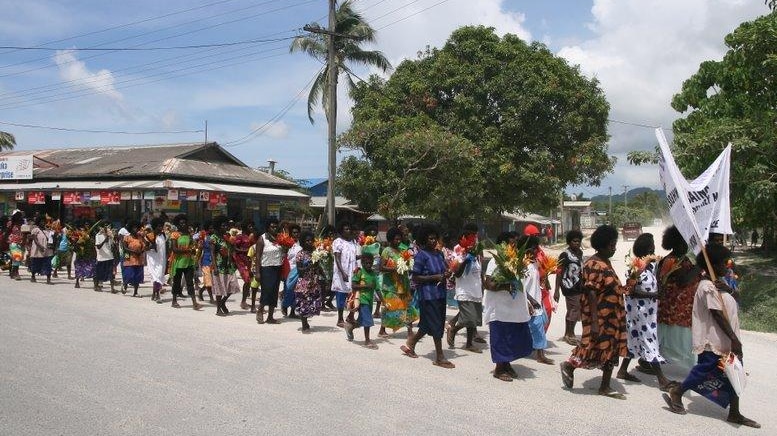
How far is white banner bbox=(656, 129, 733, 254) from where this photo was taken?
554cm

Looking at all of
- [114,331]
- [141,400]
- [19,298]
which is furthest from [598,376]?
[19,298]

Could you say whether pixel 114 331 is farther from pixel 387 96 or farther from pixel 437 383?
pixel 387 96

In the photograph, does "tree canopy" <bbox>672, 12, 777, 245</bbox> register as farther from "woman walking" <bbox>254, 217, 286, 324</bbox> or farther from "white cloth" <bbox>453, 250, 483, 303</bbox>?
"woman walking" <bbox>254, 217, 286, 324</bbox>

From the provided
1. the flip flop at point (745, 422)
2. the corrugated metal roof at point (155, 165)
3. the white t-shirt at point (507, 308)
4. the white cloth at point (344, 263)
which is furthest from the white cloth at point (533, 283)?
A: the corrugated metal roof at point (155, 165)

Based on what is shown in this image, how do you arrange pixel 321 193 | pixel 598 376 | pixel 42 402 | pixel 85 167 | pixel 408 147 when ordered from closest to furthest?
1. pixel 42 402
2. pixel 598 376
3. pixel 408 147
4. pixel 85 167
5. pixel 321 193

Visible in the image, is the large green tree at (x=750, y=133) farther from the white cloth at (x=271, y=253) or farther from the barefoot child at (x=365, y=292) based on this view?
the white cloth at (x=271, y=253)

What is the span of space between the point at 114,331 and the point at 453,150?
1316 centimetres

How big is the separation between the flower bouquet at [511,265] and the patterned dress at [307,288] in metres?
3.35

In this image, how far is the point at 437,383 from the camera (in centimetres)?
626

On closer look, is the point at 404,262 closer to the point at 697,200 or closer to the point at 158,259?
the point at 697,200

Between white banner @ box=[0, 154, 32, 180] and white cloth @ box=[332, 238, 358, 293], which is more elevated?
white banner @ box=[0, 154, 32, 180]

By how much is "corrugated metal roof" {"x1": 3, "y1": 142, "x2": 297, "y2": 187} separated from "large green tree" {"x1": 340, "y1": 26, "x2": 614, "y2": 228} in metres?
5.57

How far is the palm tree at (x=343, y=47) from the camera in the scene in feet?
75.4

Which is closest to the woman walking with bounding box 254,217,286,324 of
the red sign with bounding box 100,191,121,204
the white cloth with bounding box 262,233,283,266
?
the white cloth with bounding box 262,233,283,266
